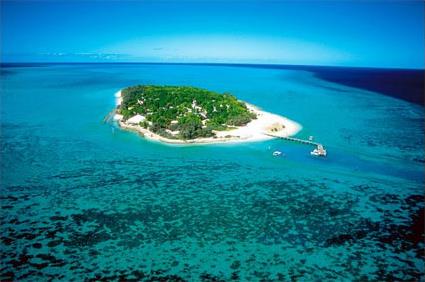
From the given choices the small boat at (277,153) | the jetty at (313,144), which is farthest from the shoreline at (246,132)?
the small boat at (277,153)

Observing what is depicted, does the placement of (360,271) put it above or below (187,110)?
below

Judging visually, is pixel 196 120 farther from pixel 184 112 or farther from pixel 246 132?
pixel 246 132

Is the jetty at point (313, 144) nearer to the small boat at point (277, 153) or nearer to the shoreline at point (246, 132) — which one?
the shoreline at point (246, 132)

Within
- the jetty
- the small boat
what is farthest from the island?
the small boat

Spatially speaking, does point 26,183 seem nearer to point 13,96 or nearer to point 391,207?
point 391,207

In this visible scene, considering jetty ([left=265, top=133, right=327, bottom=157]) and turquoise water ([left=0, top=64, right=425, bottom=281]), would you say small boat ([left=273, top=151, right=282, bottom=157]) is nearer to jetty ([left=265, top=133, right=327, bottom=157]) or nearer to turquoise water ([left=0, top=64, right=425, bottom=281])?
turquoise water ([left=0, top=64, right=425, bottom=281])

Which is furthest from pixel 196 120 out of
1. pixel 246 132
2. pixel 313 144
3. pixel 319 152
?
pixel 319 152

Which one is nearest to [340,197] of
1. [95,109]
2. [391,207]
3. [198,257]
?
[391,207]
